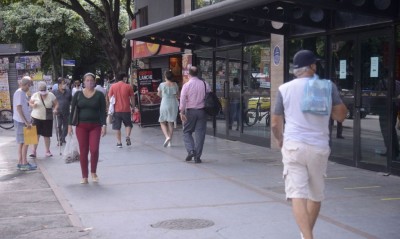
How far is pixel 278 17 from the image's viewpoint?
1086 cm

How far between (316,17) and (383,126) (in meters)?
2.48

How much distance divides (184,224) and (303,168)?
197 centimetres

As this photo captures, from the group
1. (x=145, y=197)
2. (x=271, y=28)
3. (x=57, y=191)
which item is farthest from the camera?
(x=271, y=28)

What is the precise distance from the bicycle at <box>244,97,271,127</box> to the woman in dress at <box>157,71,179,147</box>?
171 cm

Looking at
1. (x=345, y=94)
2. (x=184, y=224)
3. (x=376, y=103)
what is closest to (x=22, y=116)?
(x=184, y=224)

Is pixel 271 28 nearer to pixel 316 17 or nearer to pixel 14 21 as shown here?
pixel 316 17

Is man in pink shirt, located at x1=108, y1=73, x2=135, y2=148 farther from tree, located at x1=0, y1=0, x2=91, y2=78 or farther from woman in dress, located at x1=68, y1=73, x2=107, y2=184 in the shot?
tree, located at x1=0, y1=0, x2=91, y2=78

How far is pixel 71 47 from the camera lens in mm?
43031

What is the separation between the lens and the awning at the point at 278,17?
9172 mm

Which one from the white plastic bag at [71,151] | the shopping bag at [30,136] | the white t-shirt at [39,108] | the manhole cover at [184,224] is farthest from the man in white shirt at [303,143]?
the white t-shirt at [39,108]

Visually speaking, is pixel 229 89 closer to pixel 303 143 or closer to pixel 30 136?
pixel 30 136

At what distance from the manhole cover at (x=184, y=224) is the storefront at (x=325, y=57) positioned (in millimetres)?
3786

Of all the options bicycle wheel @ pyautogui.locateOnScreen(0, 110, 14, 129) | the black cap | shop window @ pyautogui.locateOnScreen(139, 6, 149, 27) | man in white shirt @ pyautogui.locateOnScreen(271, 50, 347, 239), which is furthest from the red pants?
bicycle wheel @ pyautogui.locateOnScreen(0, 110, 14, 129)

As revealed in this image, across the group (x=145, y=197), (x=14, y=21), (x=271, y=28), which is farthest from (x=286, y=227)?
(x=14, y=21)
